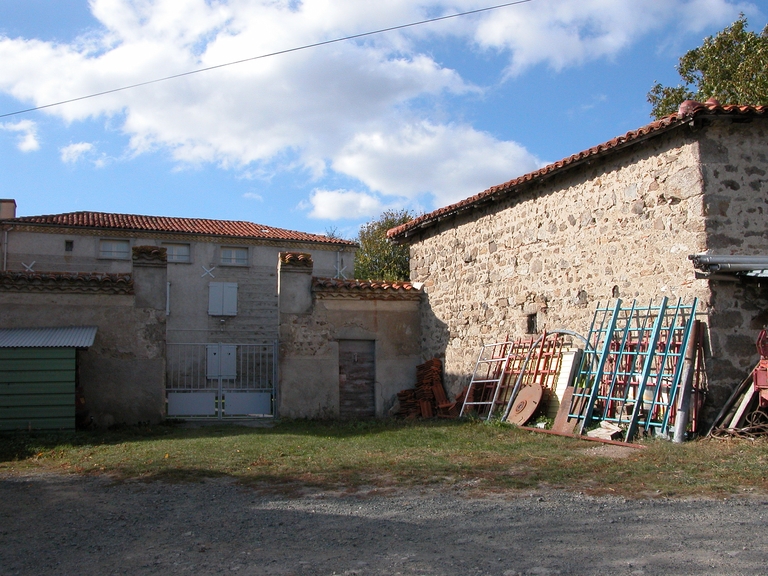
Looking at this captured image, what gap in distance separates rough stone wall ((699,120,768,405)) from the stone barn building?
14 mm

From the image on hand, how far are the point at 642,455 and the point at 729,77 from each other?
15690 mm

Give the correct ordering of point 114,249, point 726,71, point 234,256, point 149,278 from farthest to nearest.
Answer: point 234,256
point 114,249
point 726,71
point 149,278

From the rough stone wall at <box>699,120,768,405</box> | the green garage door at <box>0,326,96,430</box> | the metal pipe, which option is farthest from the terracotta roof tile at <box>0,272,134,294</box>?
the rough stone wall at <box>699,120,768,405</box>

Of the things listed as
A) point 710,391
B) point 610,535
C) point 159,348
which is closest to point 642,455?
point 710,391

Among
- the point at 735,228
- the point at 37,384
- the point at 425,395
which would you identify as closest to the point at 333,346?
the point at 425,395

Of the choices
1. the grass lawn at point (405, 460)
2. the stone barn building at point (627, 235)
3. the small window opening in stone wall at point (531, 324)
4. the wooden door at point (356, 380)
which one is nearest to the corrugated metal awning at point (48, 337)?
the grass lawn at point (405, 460)

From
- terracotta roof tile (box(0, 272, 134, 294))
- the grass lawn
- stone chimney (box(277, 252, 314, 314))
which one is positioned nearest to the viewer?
the grass lawn

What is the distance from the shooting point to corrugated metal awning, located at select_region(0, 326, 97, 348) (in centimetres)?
1202

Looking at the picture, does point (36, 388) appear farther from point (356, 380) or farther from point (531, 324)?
point (531, 324)

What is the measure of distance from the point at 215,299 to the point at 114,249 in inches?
165

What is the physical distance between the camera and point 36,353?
11930 mm

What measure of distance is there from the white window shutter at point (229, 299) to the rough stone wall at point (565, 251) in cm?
1246

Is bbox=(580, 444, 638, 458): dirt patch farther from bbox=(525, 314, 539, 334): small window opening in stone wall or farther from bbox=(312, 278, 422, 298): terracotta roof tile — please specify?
bbox=(312, 278, 422, 298): terracotta roof tile

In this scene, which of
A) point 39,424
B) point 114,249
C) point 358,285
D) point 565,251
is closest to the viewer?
point 565,251
